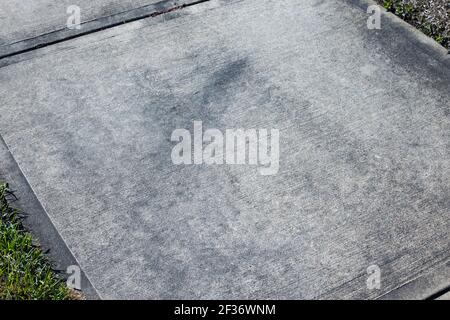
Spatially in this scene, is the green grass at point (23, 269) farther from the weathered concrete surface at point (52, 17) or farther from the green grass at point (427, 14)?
the green grass at point (427, 14)

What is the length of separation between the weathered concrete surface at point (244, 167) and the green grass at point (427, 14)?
16 centimetres

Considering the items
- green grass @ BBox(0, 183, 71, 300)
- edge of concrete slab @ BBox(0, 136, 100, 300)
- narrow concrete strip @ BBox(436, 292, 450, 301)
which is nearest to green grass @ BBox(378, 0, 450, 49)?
narrow concrete strip @ BBox(436, 292, 450, 301)

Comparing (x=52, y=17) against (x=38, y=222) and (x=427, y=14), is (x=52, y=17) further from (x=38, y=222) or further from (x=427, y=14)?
(x=427, y=14)

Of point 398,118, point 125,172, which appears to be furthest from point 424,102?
point 125,172

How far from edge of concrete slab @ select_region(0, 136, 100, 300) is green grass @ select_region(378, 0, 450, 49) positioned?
11.6ft

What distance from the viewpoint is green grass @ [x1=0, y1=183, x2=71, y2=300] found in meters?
3.59

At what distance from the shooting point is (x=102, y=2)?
5.92 m

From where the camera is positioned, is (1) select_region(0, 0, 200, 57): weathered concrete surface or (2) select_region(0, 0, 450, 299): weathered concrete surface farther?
(1) select_region(0, 0, 200, 57): weathered concrete surface

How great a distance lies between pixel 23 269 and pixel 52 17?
2.77 metres

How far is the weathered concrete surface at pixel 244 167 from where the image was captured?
381 cm

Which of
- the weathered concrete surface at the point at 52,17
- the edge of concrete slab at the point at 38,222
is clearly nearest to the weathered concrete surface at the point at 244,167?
the edge of concrete slab at the point at 38,222

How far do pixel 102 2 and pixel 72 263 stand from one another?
2976mm

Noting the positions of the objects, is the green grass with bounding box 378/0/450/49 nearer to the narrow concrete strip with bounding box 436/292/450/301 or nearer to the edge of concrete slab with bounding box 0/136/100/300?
the narrow concrete strip with bounding box 436/292/450/301

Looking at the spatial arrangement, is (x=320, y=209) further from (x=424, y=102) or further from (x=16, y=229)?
(x=16, y=229)
